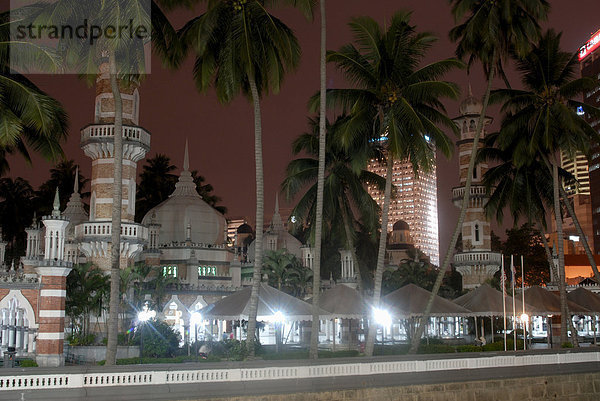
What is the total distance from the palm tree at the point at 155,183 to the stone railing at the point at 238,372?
58012 millimetres

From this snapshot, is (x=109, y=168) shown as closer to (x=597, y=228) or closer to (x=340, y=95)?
(x=340, y=95)

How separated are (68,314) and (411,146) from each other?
22555mm

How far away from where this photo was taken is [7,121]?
21.0 m

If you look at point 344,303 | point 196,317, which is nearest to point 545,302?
point 344,303

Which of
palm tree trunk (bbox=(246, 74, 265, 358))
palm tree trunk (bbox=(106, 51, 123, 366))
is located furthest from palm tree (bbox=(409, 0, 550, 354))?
palm tree trunk (bbox=(106, 51, 123, 366))

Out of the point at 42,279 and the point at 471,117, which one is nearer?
the point at 42,279

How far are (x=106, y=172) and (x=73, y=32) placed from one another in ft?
69.2

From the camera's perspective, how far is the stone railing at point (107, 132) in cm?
4288

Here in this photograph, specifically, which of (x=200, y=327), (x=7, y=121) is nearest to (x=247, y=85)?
(x=7, y=121)

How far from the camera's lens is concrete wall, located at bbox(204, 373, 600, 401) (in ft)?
71.8

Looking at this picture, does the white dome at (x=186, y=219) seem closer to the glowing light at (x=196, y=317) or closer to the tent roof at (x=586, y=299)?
the glowing light at (x=196, y=317)

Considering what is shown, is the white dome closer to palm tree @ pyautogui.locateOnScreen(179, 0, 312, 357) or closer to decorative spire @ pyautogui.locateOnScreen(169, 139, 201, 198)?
decorative spire @ pyautogui.locateOnScreen(169, 139, 201, 198)

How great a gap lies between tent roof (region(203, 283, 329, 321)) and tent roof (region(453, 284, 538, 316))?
10030 millimetres

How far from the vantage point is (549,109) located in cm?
3641
